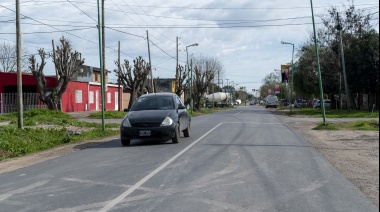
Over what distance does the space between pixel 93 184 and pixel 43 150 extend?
7.81 m

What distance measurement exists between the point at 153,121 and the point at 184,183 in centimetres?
672

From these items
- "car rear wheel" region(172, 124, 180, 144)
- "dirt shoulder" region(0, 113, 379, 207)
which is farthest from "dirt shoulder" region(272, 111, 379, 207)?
"car rear wheel" region(172, 124, 180, 144)

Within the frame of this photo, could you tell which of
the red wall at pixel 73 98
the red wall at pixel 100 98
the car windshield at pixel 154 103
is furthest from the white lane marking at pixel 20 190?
the red wall at pixel 100 98

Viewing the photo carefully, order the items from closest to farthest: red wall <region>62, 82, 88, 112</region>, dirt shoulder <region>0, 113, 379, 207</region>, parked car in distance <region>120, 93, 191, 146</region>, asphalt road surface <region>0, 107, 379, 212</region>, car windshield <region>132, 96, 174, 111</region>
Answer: asphalt road surface <region>0, 107, 379, 212</region>, dirt shoulder <region>0, 113, 379, 207</region>, parked car in distance <region>120, 93, 191, 146</region>, car windshield <region>132, 96, 174, 111</region>, red wall <region>62, 82, 88, 112</region>

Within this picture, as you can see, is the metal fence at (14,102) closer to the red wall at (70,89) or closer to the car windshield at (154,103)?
the red wall at (70,89)

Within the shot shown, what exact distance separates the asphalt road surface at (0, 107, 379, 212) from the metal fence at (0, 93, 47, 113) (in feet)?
104

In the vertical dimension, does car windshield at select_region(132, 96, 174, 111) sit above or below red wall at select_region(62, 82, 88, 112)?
below

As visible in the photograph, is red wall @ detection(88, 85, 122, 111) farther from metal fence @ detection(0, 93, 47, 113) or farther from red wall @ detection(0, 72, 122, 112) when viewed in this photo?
metal fence @ detection(0, 93, 47, 113)

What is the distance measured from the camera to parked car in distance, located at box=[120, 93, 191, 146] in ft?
49.9

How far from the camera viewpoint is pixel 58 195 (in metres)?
7.86

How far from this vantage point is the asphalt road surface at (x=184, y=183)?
23.1 feet

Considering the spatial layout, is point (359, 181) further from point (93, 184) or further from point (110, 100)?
point (110, 100)

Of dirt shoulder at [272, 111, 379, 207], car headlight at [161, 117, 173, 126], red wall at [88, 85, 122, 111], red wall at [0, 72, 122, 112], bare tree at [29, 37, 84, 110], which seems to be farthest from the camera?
red wall at [88, 85, 122, 111]

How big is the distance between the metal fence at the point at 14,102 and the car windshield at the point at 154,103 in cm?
2875
